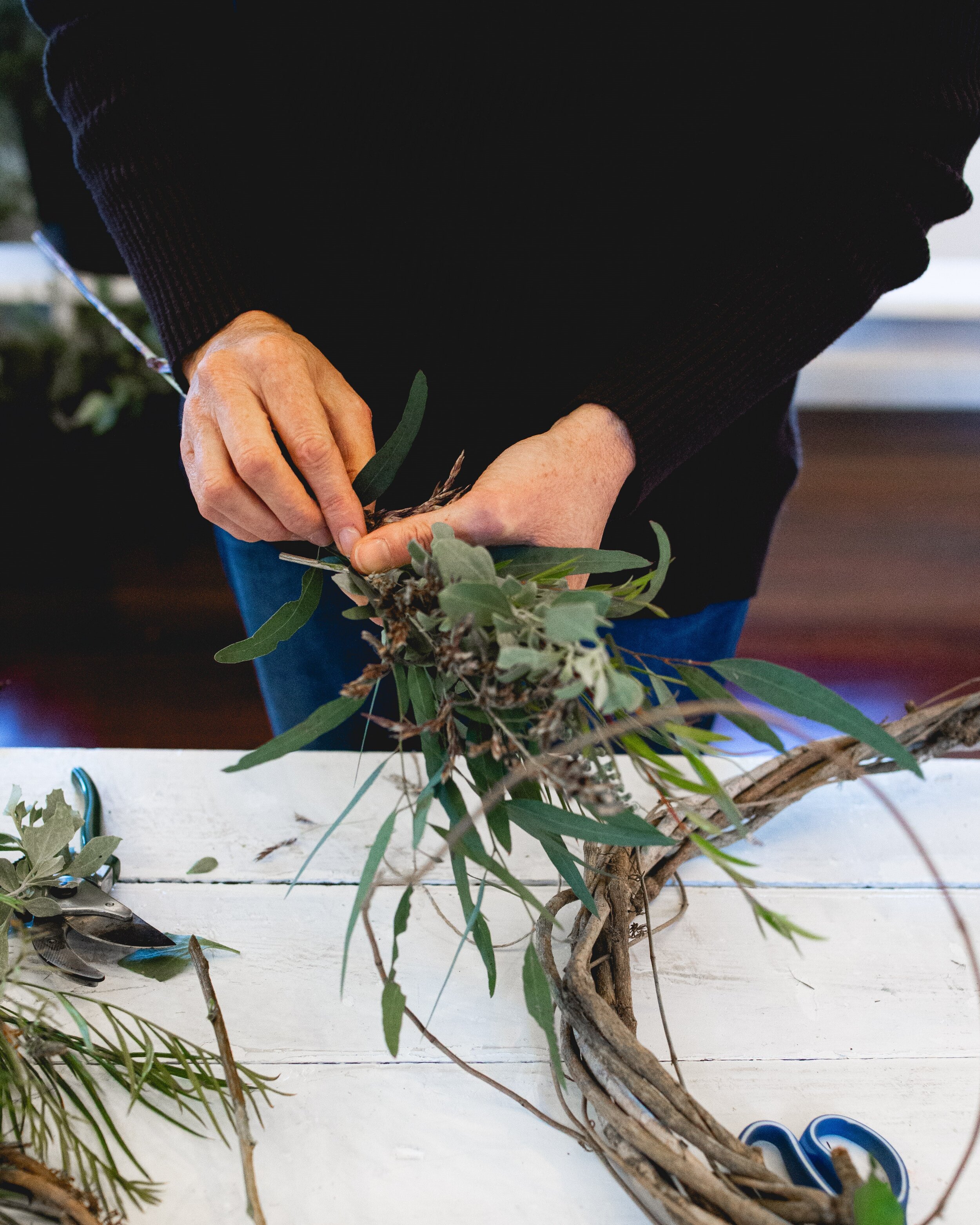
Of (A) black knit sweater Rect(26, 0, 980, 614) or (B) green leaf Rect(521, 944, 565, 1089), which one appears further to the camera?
(A) black knit sweater Rect(26, 0, 980, 614)

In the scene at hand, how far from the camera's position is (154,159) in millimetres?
734

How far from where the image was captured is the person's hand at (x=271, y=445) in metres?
0.58

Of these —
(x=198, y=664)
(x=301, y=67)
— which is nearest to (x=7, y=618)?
(x=198, y=664)

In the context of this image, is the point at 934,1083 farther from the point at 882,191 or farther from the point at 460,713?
the point at 882,191

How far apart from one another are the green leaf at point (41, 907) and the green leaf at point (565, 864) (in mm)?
339

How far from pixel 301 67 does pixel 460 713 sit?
1.90 feet

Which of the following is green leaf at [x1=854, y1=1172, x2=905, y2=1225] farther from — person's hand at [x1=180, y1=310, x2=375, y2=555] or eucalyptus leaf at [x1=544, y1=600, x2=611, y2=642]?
person's hand at [x1=180, y1=310, x2=375, y2=555]

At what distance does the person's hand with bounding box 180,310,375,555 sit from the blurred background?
1.22 m

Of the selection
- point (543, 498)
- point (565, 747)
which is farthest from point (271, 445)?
point (565, 747)

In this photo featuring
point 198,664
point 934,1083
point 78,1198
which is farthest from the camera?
point 198,664

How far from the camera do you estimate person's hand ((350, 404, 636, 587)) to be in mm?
533

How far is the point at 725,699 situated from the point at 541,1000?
0.68 feet

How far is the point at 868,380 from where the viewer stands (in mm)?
3426

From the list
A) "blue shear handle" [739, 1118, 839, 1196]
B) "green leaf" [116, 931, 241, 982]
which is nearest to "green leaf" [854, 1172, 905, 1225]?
"blue shear handle" [739, 1118, 839, 1196]
